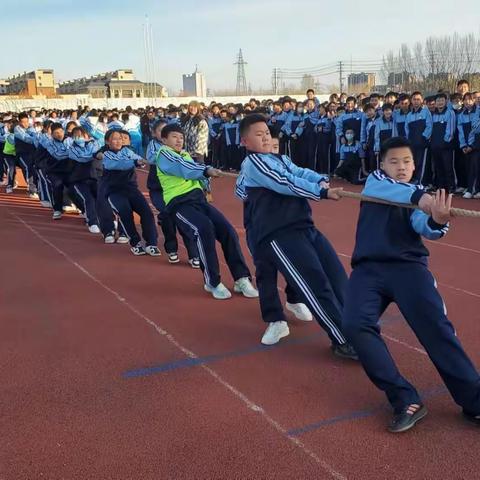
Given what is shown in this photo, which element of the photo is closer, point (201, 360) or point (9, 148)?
point (201, 360)

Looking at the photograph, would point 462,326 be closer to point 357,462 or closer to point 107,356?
point 357,462

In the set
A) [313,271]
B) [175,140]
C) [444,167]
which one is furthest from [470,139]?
[313,271]

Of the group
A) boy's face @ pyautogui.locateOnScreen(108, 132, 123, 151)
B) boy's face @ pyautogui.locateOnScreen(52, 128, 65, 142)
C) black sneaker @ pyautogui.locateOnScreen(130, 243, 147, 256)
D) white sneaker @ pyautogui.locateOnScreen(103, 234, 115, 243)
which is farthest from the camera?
boy's face @ pyautogui.locateOnScreen(52, 128, 65, 142)

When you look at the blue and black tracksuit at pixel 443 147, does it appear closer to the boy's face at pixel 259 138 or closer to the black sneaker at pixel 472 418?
the boy's face at pixel 259 138

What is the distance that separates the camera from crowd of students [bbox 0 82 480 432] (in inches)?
128

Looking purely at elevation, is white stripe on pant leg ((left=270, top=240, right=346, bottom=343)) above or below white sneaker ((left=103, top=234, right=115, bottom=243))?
above

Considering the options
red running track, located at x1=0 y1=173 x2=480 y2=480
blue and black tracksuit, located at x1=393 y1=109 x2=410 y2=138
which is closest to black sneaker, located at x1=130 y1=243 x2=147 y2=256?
red running track, located at x1=0 y1=173 x2=480 y2=480

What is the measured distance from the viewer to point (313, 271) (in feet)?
13.5

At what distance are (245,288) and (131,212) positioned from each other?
2.86 m

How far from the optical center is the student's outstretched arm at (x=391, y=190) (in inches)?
125

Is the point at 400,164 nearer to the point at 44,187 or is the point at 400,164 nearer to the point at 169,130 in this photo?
the point at 169,130

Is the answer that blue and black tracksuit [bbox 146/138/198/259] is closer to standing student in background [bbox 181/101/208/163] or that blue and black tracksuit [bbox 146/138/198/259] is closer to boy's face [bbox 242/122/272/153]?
standing student in background [bbox 181/101/208/163]

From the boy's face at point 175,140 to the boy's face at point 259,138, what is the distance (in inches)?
73.5

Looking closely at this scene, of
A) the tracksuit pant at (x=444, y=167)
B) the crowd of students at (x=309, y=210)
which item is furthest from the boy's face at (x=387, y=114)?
the tracksuit pant at (x=444, y=167)
